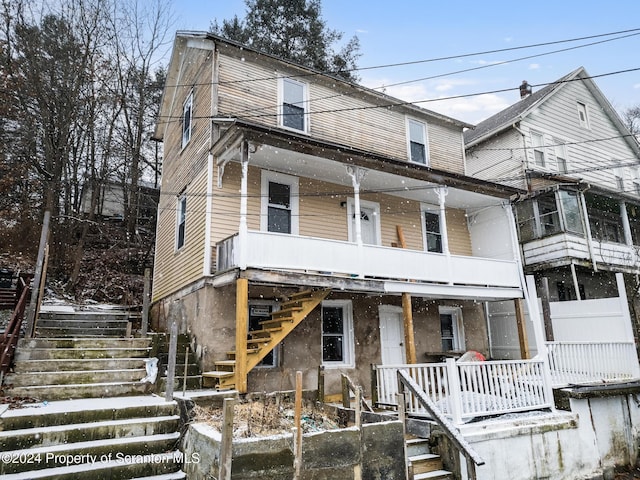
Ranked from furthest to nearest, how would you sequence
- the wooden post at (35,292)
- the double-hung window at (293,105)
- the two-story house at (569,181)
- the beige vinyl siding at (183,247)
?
the two-story house at (569,181), the double-hung window at (293,105), the beige vinyl siding at (183,247), the wooden post at (35,292)

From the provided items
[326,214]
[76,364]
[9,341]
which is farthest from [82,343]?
[326,214]

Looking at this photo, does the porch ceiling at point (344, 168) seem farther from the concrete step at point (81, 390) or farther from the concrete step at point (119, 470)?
the concrete step at point (119, 470)

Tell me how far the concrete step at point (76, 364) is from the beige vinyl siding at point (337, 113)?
6.93 meters

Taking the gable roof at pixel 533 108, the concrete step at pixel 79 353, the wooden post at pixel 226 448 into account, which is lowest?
the wooden post at pixel 226 448

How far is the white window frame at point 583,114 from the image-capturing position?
70.3 feet

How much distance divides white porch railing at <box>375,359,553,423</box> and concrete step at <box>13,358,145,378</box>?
505 cm

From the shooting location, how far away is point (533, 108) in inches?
756

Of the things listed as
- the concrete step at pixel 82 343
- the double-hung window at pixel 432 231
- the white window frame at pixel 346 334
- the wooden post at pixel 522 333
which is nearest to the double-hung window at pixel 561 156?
the double-hung window at pixel 432 231

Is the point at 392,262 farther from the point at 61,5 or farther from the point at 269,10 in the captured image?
the point at 269,10

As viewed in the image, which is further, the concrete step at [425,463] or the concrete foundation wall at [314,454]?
the concrete step at [425,463]

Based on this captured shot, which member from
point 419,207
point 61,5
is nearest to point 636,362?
point 419,207

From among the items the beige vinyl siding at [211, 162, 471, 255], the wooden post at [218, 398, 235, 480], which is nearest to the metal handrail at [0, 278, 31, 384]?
the wooden post at [218, 398, 235, 480]

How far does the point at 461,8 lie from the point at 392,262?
6.93 metres

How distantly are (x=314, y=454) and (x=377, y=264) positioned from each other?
18.8 ft
